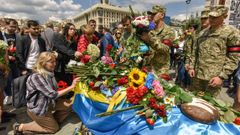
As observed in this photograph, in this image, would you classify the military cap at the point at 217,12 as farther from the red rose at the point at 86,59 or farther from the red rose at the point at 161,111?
the red rose at the point at 86,59

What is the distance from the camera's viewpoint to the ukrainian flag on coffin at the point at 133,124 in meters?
1.89

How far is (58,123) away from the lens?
12.8 ft

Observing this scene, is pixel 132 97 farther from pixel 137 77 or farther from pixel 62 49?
pixel 62 49

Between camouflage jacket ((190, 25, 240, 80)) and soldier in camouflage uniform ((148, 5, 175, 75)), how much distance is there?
0.45m

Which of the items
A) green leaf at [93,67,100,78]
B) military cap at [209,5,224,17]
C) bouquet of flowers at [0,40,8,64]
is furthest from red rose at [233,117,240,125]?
bouquet of flowers at [0,40,8,64]

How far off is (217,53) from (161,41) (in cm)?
75

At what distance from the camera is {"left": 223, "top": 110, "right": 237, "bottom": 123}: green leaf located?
2.03 m

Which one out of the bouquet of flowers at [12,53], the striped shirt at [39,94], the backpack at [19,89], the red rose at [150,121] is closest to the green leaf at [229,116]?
the red rose at [150,121]

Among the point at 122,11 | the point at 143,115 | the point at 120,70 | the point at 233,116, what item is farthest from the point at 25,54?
the point at 122,11

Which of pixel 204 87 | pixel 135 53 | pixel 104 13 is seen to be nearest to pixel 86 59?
pixel 135 53

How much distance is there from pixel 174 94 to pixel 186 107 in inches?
10.3

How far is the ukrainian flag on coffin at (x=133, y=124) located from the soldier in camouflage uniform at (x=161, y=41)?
95 centimetres

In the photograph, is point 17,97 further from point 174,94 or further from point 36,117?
point 174,94

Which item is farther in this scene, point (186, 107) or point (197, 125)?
point (186, 107)
